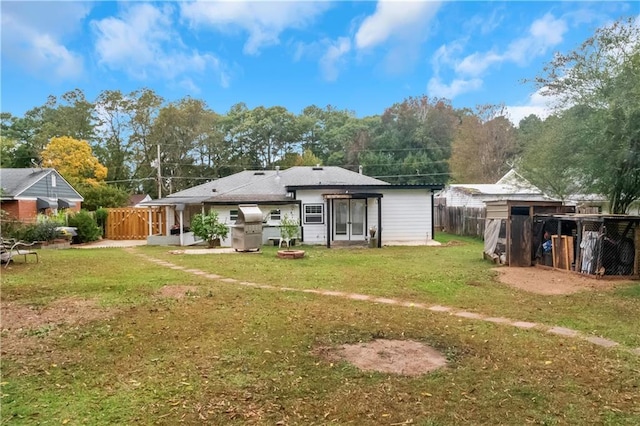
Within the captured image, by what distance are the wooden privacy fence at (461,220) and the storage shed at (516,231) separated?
30.2 feet

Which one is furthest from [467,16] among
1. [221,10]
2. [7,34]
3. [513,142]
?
[513,142]

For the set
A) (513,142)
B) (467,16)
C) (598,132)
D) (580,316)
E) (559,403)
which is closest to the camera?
(559,403)

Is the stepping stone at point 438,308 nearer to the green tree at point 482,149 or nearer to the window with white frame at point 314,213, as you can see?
the window with white frame at point 314,213

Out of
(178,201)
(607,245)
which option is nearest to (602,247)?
(607,245)

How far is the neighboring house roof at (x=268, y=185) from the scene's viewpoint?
65.9 ft

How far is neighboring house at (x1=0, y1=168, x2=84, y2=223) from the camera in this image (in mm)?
23734

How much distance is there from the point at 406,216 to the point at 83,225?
15414 mm

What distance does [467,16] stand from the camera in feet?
41.0

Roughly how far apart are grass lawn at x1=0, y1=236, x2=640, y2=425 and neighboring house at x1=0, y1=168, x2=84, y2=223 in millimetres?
17908

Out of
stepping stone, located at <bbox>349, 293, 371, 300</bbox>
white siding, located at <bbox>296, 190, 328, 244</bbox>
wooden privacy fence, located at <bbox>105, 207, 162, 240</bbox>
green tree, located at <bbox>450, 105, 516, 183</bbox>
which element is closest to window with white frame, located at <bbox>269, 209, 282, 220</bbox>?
white siding, located at <bbox>296, 190, 328, 244</bbox>

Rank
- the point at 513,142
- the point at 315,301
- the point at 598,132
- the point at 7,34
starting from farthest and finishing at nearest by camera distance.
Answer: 1. the point at 513,142
2. the point at 598,132
3. the point at 315,301
4. the point at 7,34

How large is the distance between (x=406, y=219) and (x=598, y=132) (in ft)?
35.9

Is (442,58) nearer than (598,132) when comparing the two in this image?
No

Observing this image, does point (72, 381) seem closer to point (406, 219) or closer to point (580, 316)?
point (580, 316)
